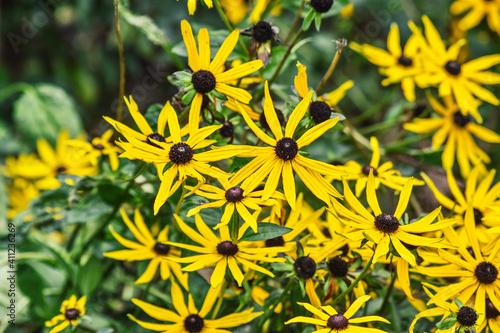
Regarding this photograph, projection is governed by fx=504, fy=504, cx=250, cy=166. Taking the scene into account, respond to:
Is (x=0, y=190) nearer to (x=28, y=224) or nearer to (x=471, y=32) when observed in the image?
(x=28, y=224)

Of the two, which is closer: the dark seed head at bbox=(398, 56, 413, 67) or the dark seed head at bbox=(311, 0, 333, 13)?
the dark seed head at bbox=(311, 0, 333, 13)

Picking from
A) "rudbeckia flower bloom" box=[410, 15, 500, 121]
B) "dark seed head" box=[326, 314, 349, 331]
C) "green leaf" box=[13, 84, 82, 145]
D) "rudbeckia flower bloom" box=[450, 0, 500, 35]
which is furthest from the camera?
"rudbeckia flower bloom" box=[450, 0, 500, 35]

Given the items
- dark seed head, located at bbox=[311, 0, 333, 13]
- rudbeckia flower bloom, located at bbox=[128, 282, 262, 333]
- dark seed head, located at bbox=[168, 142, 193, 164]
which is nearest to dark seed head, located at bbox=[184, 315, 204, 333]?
rudbeckia flower bloom, located at bbox=[128, 282, 262, 333]

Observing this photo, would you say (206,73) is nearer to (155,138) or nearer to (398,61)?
(155,138)

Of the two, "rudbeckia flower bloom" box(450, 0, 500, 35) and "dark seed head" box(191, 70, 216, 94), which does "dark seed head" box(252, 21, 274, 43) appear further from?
"rudbeckia flower bloom" box(450, 0, 500, 35)

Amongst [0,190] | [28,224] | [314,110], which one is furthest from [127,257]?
[0,190]

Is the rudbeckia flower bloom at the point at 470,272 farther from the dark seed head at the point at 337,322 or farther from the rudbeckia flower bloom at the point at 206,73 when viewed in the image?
the rudbeckia flower bloom at the point at 206,73

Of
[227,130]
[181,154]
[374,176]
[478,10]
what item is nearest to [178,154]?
[181,154]

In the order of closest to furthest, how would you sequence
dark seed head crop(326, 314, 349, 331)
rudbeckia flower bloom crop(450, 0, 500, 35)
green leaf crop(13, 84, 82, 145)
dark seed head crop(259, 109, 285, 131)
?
dark seed head crop(326, 314, 349, 331) → dark seed head crop(259, 109, 285, 131) → green leaf crop(13, 84, 82, 145) → rudbeckia flower bloom crop(450, 0, 500, 35)

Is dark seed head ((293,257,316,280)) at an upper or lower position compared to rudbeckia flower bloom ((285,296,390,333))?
upper
